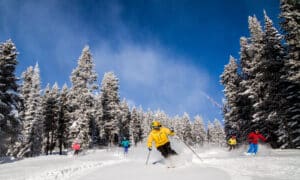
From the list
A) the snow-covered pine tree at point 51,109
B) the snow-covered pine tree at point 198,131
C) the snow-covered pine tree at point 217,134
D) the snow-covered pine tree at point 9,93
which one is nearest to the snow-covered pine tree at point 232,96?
the snow-covered pine tree at point 9,93

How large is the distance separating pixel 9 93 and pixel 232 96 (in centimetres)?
2906

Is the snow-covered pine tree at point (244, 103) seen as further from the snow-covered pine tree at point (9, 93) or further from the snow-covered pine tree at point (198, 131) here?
the snow-covered pine tree at point (198, 131)

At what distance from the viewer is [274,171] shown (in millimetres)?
8539

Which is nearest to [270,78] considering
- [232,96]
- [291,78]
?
[291,78]

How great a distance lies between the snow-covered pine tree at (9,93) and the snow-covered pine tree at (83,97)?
8.78 metres

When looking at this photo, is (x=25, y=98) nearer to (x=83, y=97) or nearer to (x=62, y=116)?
(x=62, y=116)

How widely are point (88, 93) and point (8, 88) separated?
11.8 metres

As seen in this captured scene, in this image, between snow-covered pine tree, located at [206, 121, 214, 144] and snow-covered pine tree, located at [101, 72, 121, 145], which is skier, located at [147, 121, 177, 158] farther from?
snow-covered pine tree, located at [206, 121, 214, 144]

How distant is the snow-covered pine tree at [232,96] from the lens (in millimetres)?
34119

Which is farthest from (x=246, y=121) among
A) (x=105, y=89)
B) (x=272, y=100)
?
(x=105, y=89)

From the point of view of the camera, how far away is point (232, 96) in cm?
3541

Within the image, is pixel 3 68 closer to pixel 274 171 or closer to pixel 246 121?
pixel 274 171

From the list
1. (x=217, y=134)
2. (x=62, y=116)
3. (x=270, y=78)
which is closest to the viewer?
(x=270, y=78)

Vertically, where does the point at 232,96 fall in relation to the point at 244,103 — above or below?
above
